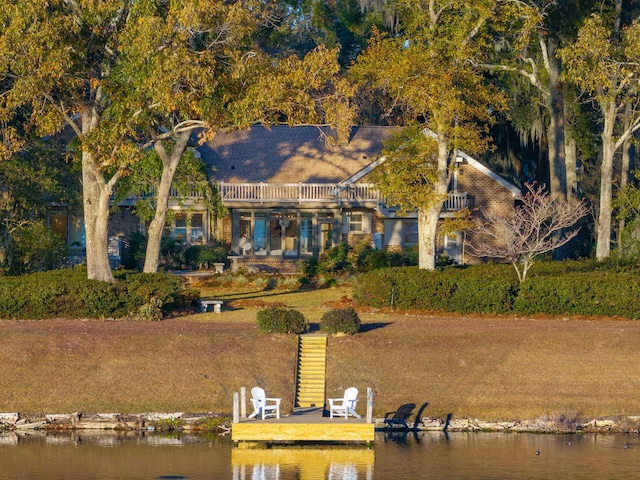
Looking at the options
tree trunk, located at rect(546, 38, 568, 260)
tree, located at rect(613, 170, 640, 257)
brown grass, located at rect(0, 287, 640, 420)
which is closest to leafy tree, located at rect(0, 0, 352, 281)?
brown grass, located at rect(0, 287, 640, 420)

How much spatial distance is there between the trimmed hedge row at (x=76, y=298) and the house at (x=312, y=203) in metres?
17.3

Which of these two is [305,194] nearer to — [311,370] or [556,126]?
[556,126]

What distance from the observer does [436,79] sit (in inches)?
1658

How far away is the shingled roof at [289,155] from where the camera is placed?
191 ft

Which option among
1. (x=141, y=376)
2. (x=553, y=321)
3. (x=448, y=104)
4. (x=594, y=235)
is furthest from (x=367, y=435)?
(x=594, y=235)

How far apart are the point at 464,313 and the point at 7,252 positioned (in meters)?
18.4

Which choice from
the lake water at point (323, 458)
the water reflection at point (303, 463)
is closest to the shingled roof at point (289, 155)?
the lake water at point (323, 458)

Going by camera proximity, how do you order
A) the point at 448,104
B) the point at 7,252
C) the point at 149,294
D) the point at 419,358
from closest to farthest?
the point at 419,358 < the point at 149,294 < the point at 448,104 < the point at 7,252

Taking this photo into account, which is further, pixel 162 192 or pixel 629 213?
pixel 629 213

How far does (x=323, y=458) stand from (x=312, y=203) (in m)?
30.2

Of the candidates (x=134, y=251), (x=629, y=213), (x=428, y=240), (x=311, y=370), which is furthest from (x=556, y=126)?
(x=311, y=370)

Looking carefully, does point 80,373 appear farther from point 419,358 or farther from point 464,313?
point 464,313

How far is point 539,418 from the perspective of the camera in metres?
30.6

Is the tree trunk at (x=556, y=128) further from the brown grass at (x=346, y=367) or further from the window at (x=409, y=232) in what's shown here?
the brown grass at (x=346, y=367)
